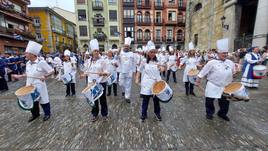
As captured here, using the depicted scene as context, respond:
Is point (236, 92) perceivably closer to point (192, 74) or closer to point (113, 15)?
point (192, 74)

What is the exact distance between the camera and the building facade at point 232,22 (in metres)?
11.5

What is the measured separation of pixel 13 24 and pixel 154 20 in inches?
1083

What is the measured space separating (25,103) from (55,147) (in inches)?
58.1

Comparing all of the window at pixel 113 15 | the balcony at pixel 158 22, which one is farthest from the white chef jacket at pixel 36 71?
the balcony at pixel 158 22

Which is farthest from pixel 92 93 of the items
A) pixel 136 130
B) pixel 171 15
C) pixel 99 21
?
pixel 171 15

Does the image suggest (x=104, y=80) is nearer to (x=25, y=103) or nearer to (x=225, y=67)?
(x=25, y=103)

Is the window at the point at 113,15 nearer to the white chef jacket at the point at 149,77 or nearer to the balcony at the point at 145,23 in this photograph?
the balcony at the point at 145,23

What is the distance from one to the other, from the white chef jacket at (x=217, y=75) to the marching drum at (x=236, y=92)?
11 cm

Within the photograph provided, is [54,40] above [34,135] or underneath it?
above

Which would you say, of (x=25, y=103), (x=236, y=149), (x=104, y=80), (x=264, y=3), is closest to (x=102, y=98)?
(x=104, y=80)

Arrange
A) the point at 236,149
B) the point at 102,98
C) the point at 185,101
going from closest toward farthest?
the point at 236,149
the point at 102,98
the point at 185,101

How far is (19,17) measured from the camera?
26.5m

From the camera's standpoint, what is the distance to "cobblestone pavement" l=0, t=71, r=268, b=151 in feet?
10.3

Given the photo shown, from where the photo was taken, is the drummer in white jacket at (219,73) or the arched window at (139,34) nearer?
the drummer in white jacket at (219,73)
